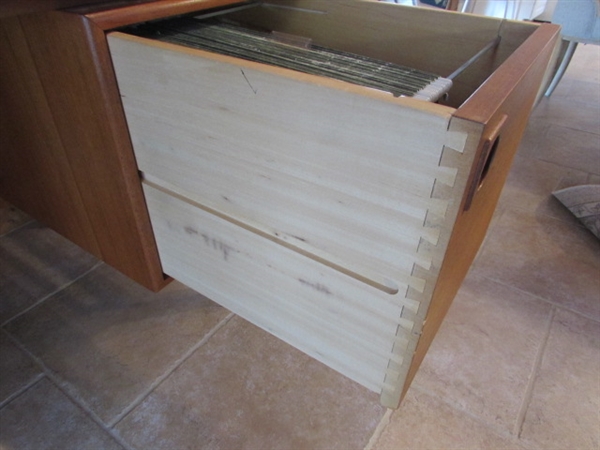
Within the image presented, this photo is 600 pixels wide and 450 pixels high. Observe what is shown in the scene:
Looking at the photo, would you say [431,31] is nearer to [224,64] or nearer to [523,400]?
[224,64]

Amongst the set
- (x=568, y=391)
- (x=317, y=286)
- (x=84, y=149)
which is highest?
(x=84, y=149)

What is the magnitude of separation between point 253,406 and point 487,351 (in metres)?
0.44

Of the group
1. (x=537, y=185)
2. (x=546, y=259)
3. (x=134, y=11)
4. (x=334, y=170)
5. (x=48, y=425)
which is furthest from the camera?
(x=537, y=185)

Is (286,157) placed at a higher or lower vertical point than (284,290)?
higher

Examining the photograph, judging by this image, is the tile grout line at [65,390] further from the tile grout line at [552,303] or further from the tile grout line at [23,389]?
the tile grout line at [552,303]

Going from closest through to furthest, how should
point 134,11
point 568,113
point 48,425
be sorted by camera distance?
point 134,11, point 48,425, point 568,113

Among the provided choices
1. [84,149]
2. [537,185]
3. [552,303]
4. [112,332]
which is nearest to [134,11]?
[84,149]

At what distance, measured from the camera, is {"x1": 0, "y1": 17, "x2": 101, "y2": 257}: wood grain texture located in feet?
2.15

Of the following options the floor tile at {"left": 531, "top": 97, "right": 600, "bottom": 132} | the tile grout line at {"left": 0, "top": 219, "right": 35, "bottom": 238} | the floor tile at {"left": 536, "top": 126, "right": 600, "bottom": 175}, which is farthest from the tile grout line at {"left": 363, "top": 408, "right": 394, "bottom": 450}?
the floor tile at {"left": 531, "top": 97, "right": 600, "bottom": 132}

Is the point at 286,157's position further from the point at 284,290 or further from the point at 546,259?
the point at 546,259

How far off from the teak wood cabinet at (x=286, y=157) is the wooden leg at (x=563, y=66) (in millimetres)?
→ 1456

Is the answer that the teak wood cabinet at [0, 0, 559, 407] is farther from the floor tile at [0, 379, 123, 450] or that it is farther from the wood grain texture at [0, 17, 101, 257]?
the floor tile at [0, 379, 123, 450]

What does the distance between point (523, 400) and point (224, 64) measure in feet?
2.29

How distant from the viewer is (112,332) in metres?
0.81
